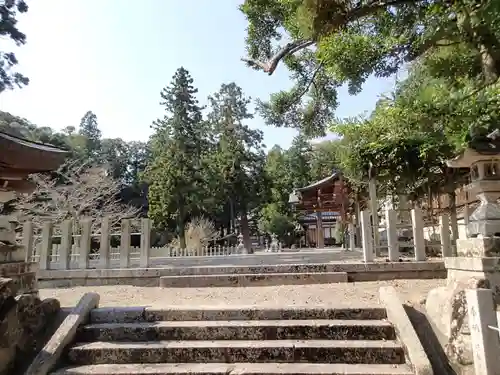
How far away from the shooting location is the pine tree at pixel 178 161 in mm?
25000

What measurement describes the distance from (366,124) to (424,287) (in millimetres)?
2998

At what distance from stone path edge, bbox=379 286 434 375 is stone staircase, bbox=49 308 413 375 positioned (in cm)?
10

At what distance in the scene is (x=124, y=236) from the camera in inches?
352

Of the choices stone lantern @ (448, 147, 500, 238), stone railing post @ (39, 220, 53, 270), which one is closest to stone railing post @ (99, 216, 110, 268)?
stone railing post @ (39, 220, 53, 270)

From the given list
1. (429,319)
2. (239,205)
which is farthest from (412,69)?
(239,205)

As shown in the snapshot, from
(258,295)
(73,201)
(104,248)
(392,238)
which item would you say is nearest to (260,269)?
(258,295)

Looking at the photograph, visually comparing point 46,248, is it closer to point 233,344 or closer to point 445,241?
point 233,344

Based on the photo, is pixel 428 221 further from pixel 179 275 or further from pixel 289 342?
pixel 289 342

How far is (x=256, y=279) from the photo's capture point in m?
6.80

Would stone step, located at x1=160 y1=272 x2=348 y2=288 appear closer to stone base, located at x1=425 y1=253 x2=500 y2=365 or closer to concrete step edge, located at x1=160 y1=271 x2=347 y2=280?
concrete step edge, located at x1=160 y1=271 x2=347 y2=280

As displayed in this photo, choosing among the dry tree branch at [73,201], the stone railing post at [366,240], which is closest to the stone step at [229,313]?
the stone railing post at [366,240]

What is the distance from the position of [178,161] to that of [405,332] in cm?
2311

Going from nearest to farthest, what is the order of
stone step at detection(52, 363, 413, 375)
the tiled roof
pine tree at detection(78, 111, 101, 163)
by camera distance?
stone step at detection(52, 363, 413, 375) → the tiled roof → pine tree at detection(78, 111, 101, 163)

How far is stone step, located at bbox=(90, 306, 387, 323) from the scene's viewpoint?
433 cm
